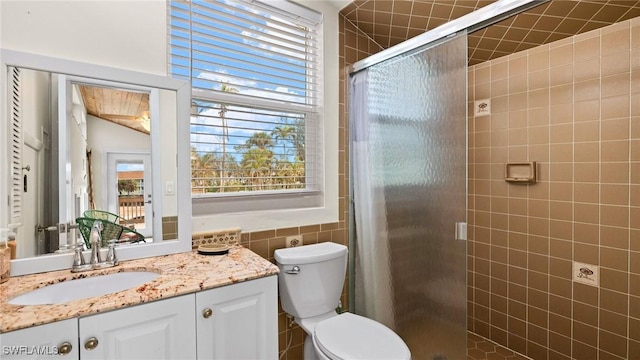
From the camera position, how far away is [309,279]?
168cm

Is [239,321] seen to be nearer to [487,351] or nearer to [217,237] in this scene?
[217,237]

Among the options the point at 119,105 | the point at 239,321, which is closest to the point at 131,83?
the point at 119,105

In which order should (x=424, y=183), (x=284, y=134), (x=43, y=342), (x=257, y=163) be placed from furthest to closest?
1. (x=284, y=134)
2. (x=257, y=163)
3. (x=424, y=183)
4. (x=43, y=342)

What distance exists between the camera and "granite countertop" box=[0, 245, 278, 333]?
0.91m

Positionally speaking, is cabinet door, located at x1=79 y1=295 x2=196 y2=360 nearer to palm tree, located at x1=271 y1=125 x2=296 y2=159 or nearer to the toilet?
the toilet

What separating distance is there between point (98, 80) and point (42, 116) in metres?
0.26

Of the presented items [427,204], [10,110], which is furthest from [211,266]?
[427,204]

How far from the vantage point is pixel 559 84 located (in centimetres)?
204

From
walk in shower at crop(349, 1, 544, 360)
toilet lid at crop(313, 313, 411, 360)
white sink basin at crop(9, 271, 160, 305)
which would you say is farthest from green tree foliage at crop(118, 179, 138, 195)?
walk in shower at crop(349, 1, 544, 360)

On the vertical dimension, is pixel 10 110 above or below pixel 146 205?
above

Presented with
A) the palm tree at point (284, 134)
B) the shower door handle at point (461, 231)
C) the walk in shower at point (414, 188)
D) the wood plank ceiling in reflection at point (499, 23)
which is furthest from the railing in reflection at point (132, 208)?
the wood plank ceiling in reflection at point (499, 23)

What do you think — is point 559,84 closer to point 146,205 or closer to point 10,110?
point 146,205

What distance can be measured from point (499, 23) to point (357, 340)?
1.93 m

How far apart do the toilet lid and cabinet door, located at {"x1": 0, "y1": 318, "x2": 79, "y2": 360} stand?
3.08 ft
